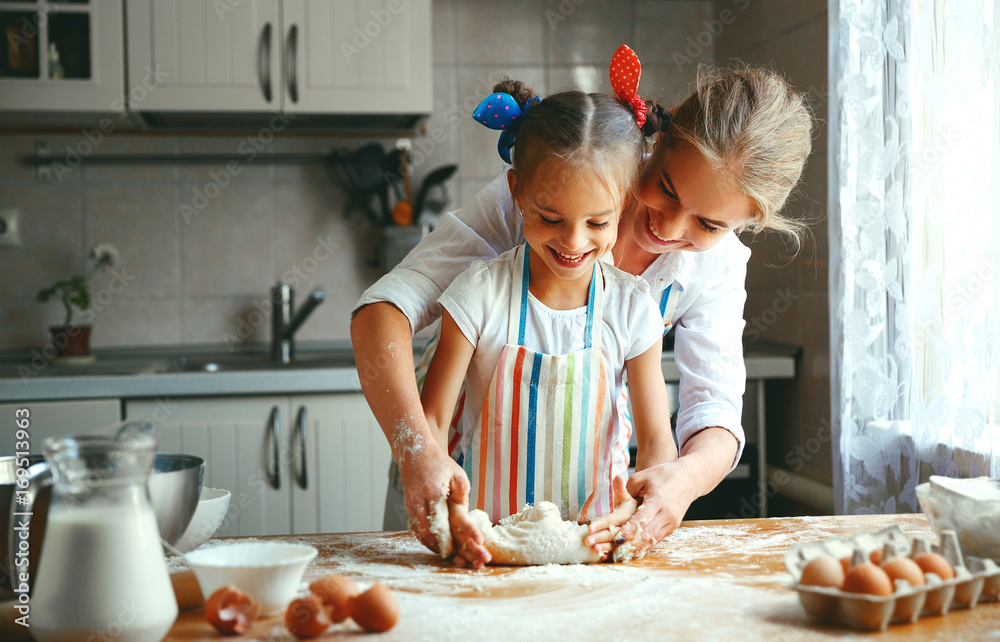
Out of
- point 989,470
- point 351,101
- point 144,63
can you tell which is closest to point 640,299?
point 989,470

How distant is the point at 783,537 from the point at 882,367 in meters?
0.91

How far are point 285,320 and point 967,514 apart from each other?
2.01m

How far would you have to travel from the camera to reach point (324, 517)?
2.10 metres

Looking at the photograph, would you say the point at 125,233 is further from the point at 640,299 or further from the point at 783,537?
the point at 783,537

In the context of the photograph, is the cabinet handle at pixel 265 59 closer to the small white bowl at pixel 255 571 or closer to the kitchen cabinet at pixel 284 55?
the kitchen cabinet at pixel 284 55

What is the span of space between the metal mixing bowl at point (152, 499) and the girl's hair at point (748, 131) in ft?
2.34

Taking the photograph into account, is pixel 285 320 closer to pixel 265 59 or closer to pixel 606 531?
pixel 265 59

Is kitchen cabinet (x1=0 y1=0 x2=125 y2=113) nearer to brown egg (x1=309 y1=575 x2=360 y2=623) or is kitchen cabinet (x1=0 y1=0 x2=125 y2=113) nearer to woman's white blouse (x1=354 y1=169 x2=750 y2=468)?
woman's white blouse (x1=354 y1=169 x2=750 y2=468)

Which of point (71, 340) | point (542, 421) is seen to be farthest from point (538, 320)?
point (71, 340)

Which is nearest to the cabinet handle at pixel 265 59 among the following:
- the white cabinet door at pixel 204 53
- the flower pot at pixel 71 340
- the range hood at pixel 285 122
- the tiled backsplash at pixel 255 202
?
the white cabinet door at pixel 204 53

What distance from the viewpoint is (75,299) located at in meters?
2.39

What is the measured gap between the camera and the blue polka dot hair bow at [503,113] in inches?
42.7

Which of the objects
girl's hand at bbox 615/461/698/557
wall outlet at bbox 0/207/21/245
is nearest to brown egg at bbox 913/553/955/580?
girl's hand at bbox 615/461/698/557

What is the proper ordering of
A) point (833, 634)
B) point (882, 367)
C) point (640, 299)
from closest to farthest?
point (833, 634) < point (640, 299) < point (882, 367)
